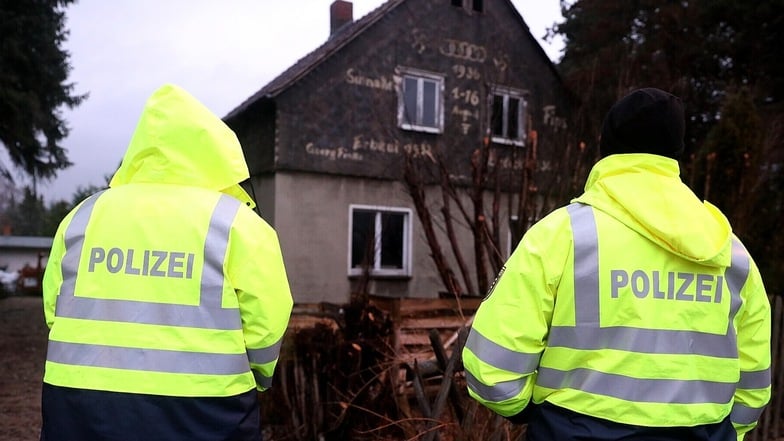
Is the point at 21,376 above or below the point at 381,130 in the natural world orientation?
below

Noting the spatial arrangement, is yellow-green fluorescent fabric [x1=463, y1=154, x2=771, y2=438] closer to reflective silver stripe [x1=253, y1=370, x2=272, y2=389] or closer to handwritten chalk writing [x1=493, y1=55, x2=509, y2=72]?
reflective silver stripe [x1=253, y1=370, x2=272, y2=389]

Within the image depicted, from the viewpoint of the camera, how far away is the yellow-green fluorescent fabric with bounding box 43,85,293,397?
1.91 metres

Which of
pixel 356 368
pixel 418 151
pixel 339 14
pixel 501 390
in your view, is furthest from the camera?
pixel 339 14

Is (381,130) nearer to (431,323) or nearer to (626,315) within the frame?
(431,323)

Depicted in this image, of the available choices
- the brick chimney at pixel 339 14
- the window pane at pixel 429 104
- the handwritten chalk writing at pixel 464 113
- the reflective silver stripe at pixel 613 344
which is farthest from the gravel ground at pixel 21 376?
the brick chimney at pixel 339 14

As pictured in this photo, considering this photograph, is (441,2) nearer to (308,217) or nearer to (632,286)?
(308,217)

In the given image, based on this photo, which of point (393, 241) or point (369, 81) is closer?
point (369, 81)

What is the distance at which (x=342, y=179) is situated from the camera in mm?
11359

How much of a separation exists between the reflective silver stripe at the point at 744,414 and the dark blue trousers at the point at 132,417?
5.16ft

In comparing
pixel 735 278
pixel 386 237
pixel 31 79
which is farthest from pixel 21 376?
pixel 735 278

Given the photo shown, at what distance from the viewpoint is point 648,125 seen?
196 centimetres

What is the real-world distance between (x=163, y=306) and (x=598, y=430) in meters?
1.30

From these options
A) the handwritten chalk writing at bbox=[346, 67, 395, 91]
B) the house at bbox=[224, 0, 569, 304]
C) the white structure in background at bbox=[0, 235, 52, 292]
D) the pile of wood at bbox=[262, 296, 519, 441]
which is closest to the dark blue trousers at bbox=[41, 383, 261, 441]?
the pile of wood at bbox=[262, 296, 519, 441]

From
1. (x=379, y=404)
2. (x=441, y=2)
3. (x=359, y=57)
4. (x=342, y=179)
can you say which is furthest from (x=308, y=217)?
(x=379, y=404)
